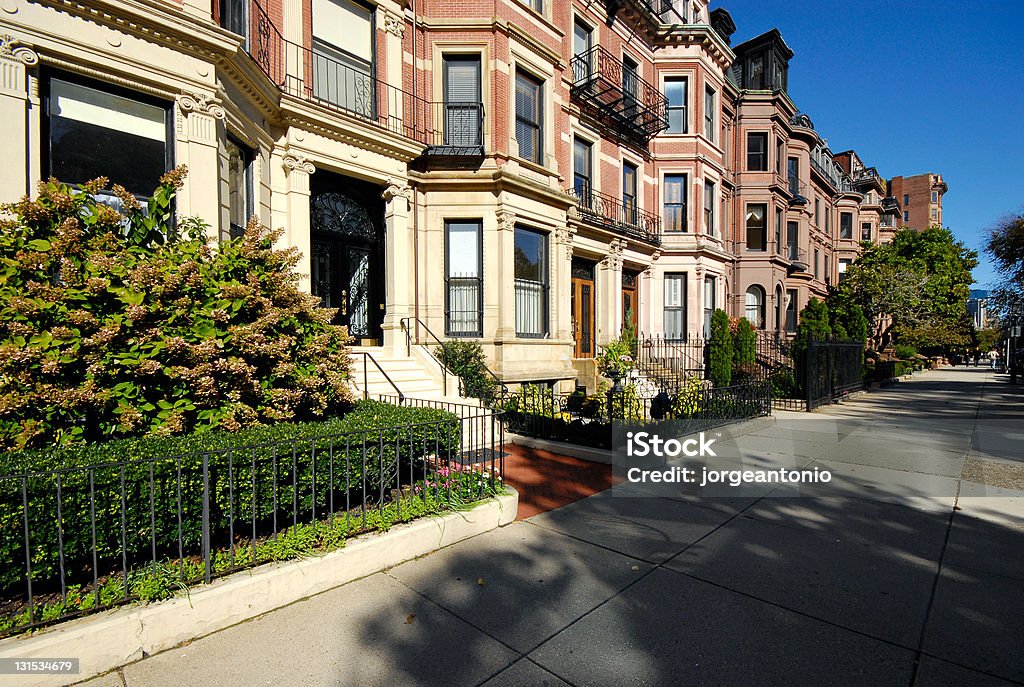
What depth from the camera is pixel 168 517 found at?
3.71 meters

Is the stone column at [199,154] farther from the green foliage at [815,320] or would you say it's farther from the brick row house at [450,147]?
the green foliage at [815,320]

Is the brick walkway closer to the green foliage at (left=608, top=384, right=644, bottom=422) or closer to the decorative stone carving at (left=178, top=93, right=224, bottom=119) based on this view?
the green foliage at (left=608, top=384, right=644, bottom=422)

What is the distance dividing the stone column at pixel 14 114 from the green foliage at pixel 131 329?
2215mm

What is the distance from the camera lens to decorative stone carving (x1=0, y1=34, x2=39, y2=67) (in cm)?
607

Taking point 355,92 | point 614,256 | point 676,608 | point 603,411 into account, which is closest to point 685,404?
point 603,411

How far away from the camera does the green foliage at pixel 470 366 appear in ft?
35.5

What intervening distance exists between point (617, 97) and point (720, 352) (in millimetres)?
9676

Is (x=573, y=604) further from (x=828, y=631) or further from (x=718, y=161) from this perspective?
(x=718, y=161)

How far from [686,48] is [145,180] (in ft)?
65.5

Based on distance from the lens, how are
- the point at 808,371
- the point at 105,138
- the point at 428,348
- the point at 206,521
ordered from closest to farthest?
the point at 206,521
the point at 105,138
the point at 428,348
the point at 808,371

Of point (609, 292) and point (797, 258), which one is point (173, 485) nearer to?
point (609, 292)

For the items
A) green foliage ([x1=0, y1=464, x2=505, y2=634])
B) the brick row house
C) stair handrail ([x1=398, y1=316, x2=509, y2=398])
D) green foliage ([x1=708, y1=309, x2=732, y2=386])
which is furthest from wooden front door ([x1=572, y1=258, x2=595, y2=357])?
green foliage ([x1=0, y1=464, x2=505, y2=634])

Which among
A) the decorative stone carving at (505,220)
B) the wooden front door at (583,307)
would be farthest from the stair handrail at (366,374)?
the wooden front door at (583,307)

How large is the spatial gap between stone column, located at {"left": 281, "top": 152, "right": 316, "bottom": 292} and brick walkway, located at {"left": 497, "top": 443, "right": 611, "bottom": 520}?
5.60 meters
